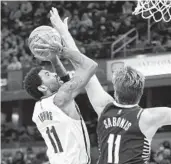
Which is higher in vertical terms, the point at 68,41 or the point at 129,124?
the point at 68,41

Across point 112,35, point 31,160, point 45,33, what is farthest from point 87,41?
point 45,33

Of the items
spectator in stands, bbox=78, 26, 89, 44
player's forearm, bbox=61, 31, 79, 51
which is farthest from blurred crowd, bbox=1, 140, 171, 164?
player's forearm, bbox=61, 31, 79, 51

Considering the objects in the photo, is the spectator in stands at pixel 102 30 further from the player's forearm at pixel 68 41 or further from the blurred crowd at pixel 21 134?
the player's forearm at pixel 68 41

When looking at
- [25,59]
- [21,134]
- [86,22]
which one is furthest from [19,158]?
[86,22]

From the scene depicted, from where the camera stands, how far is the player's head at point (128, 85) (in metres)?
3.74

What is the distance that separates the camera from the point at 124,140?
3787mm

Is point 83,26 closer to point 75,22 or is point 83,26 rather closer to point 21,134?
point 75,22

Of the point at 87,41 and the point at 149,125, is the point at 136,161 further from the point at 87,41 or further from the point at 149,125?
the point at 87,41

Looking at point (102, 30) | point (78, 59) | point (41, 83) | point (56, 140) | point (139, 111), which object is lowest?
point (102, 30)

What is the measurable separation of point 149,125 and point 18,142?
36.2 feet

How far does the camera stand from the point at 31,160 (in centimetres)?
1335

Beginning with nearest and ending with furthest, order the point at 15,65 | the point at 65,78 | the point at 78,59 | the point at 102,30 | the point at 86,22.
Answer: the point at 78,59
the point at 65,78
the point at 102,30
the point at 15,65
the point at 86,22

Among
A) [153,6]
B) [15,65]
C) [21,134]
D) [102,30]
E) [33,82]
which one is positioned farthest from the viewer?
[21,134]

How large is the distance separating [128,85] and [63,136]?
121 cm
